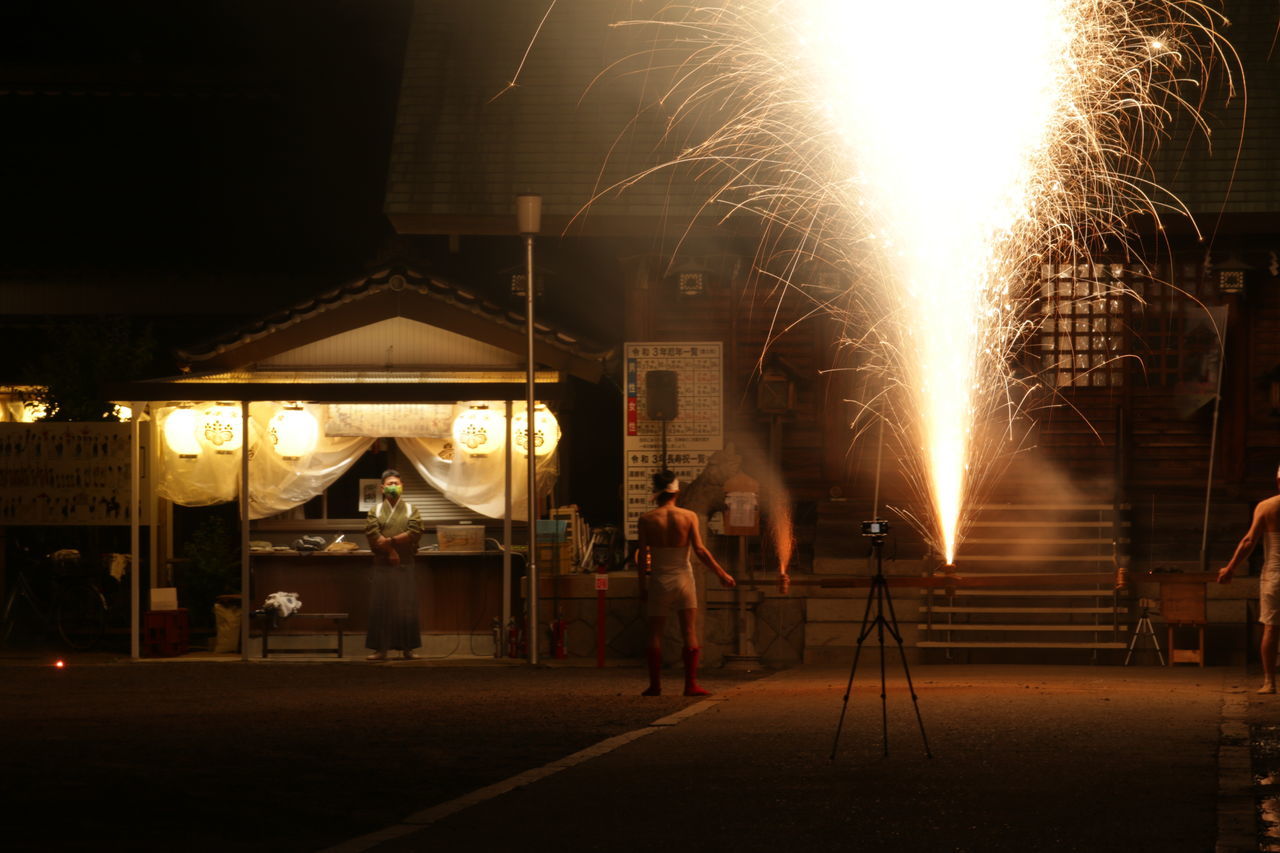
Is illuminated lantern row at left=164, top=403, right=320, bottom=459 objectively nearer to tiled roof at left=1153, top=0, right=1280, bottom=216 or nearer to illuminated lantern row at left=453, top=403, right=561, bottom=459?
illuminated lantern row at left=453, top=403, right=561, bottom=459

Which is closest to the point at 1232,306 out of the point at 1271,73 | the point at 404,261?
the point at 1271,73

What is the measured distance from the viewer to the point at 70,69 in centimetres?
2581

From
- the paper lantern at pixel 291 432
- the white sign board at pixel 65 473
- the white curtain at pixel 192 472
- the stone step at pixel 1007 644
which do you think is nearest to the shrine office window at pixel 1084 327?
the stone step at pixel 1007 644

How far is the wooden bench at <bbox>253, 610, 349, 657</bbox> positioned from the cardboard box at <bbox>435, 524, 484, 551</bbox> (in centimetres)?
125

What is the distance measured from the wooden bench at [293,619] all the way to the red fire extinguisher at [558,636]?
2.13 m

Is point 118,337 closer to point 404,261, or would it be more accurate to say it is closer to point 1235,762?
point 404,261

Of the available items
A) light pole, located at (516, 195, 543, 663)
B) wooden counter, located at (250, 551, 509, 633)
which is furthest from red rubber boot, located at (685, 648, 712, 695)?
wooden counter, located at (250, 551, 509, 633)

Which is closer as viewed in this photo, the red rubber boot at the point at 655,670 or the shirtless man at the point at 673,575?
the red rubber boot at the point at 655,670

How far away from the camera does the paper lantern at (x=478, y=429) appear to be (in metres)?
17.9

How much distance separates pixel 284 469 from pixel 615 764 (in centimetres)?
921

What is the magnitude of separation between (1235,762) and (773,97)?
11.3 meters

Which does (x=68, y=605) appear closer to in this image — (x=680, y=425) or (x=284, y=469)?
(x=284, y=469)

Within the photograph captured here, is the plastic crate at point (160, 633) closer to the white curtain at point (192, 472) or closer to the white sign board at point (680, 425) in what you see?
the white curtain at point (192, 472)

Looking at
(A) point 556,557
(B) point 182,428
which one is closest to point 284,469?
(B) point 182,428
